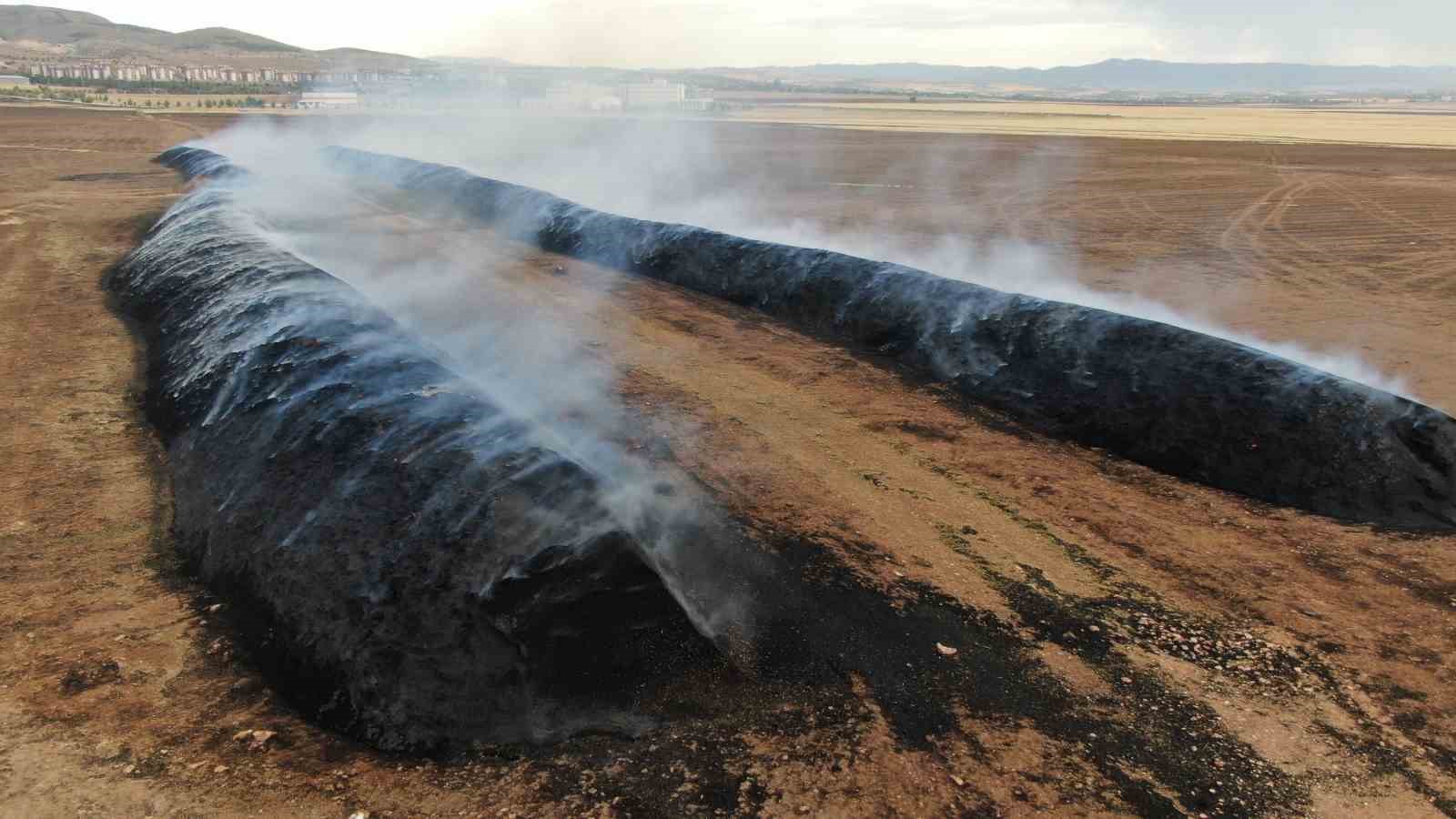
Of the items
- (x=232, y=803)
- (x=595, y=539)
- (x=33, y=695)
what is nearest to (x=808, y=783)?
(x=595, y=539)

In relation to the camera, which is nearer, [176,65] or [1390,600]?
[1390,600]

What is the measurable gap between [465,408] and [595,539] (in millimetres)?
1713

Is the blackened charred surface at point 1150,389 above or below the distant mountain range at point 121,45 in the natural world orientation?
below

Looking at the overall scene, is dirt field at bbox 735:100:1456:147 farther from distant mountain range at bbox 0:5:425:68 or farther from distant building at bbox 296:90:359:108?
distant mountain range at bbox 0:5:425:68

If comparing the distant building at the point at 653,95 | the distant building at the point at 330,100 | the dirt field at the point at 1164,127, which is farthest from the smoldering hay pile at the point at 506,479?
the distant building at the point at 330,100

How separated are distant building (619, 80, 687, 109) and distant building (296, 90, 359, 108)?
22.4 m

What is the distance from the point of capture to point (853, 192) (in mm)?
26641

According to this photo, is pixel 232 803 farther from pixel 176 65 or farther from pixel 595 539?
pixel 176 65

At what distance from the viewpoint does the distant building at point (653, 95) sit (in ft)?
201

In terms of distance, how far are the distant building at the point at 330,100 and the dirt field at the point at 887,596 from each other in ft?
208

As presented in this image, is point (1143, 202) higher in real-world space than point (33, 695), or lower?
higher

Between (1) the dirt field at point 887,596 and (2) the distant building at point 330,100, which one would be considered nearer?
(1) the dirt field at point 887,596

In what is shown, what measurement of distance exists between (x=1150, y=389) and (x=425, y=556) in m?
6.44

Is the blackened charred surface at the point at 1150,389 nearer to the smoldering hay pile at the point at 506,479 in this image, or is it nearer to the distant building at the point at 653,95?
the smoldering hay pile at the point at 506,479
